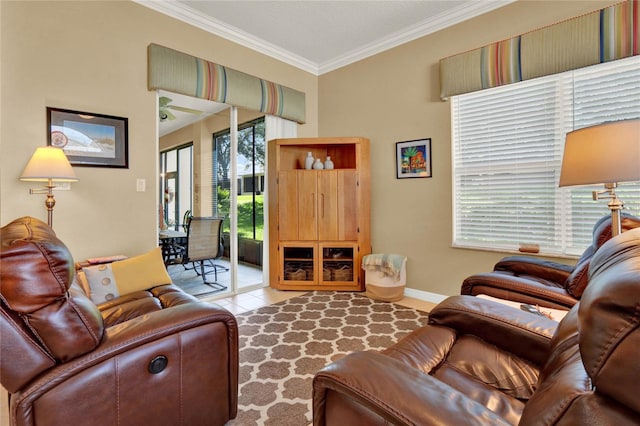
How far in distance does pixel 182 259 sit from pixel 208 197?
78cm

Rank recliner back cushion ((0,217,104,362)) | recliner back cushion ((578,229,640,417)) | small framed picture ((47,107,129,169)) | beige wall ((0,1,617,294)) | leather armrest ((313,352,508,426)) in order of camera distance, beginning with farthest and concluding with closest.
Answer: small framed picture ((47,107,129,169)) → beige wall ((0,1,617,294)) → recliner back cushion ((0,217,104,362)) → leather armrest ((313,352,508,426)) → recliner back cushion ((578,229,640,417))

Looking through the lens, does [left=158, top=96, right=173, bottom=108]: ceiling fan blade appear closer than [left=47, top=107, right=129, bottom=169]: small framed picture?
No

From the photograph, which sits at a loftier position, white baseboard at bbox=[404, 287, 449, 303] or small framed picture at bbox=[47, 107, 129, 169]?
small framed picture at bbox=[47, 107, 129, 169]

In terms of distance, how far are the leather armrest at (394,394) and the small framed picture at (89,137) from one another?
283 cm

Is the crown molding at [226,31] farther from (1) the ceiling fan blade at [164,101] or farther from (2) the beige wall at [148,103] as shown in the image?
(1) the ceiling fan blade at [164,101]

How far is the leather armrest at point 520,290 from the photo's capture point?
176 cm

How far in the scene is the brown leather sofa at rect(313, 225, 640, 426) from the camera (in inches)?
18.7

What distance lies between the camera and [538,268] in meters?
2.31

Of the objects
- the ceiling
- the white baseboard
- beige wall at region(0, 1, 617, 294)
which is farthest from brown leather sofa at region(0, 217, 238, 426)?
the white baseboard

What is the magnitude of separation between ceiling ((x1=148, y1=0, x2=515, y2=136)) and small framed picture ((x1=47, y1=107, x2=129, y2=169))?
46 centimetres

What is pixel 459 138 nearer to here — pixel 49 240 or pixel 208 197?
pixel 208 197

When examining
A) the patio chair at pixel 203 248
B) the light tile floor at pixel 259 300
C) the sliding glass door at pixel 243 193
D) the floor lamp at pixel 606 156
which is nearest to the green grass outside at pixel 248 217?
the sliding glass door at pixel 243 193

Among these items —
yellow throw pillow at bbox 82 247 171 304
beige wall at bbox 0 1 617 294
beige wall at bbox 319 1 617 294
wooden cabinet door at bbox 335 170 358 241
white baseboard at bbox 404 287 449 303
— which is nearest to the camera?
yellow throw pillow at bbox 82 247 171 304

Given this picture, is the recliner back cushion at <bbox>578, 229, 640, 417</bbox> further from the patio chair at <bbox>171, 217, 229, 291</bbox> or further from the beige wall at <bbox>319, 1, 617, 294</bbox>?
the patio chair at <bbox>171, 217, 229, 291</bbox>
